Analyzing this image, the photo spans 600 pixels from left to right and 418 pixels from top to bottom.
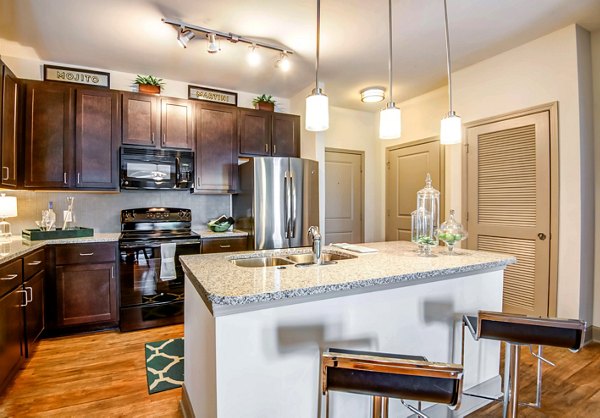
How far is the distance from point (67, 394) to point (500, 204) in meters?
3.98

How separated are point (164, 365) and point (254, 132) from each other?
107 inches

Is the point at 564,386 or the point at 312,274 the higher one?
the point at 312,274

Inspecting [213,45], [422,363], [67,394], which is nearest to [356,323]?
[422,363]

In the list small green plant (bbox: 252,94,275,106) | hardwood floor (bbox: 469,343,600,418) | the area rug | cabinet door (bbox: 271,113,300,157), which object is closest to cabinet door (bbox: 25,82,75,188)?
the area rug

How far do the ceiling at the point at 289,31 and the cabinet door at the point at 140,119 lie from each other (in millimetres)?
366

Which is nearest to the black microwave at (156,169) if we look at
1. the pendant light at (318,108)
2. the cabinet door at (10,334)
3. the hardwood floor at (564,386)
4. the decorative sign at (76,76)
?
the decorative sign at (76,76)

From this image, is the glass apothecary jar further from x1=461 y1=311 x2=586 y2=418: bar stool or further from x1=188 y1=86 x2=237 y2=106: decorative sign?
x1=188 y1=86 x2=237 y2=106: decorative sign

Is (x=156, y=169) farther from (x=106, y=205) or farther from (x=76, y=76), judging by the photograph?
(x=76, y=76)

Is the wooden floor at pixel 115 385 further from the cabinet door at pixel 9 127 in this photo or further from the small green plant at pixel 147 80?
the small green plant at pixel 147 80

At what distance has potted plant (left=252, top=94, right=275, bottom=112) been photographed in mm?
4102

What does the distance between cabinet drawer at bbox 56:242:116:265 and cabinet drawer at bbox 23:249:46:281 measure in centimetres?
13

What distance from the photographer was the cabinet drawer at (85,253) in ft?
9.52

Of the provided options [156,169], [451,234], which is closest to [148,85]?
[156,169]

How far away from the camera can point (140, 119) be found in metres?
3.41
